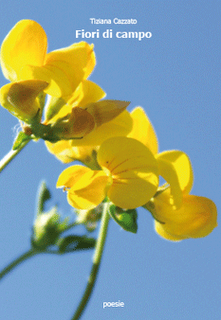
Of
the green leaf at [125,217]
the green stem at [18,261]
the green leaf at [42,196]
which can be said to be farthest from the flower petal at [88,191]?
the green leaf at [42,196]

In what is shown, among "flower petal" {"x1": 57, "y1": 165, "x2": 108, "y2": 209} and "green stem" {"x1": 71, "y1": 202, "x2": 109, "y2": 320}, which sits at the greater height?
"flower petal" {"x1": 57, "y1": 165, "x2": 108, "y2": 209}

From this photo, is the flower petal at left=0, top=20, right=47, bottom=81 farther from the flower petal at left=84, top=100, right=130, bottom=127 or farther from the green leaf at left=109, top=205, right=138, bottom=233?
the green leaf at left=109, top=205, right=138, bottom=233

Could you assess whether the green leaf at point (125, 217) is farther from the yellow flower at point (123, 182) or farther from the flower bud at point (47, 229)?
the flower bud at point (47, 229)

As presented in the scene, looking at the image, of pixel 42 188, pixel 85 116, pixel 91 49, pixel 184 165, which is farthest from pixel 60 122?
pixel 42 188

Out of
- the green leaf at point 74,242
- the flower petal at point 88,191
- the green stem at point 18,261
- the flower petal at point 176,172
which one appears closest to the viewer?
the flower petal at point 88,191

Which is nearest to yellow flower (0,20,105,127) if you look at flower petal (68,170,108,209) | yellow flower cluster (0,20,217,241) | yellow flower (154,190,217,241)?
yellow flower cluster (0,20,217,241)

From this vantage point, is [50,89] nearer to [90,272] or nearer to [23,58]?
[23,58]
